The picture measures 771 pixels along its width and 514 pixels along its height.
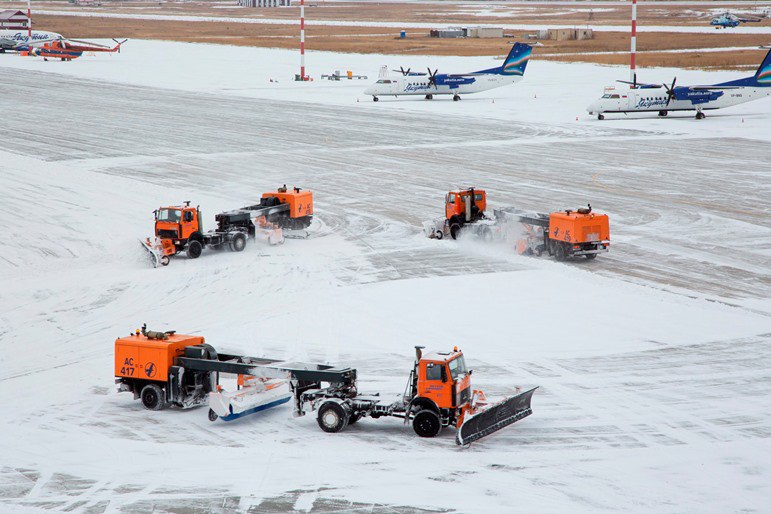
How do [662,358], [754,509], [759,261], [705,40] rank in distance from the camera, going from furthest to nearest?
[705,40]
[759,261]
[662,358]
[754,509]

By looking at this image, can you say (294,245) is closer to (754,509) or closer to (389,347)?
(389,347)

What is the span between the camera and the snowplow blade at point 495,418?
19344mm

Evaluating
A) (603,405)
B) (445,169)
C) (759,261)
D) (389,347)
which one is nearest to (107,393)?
(389,347)

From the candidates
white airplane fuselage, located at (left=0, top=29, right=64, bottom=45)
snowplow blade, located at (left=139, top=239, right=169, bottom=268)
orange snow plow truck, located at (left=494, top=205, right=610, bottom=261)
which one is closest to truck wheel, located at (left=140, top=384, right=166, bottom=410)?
snowplow blade, located at (left=139, top=239, right=169, bottom=268)

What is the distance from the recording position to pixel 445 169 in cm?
5275

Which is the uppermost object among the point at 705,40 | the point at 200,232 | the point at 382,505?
the point at 705,40

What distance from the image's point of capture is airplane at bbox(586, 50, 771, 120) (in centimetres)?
7069

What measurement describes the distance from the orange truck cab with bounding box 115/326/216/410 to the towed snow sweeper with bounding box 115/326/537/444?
0.07ft

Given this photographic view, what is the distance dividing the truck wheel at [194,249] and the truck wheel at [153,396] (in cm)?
1409

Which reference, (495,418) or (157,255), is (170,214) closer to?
(157,255)

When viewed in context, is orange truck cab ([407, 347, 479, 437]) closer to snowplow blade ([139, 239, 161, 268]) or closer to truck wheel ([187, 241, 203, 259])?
snowplow blade ([139, 239, 161, 268])

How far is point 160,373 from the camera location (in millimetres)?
21703

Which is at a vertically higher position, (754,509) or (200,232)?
(200,232)

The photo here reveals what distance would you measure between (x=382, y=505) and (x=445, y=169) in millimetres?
37095
